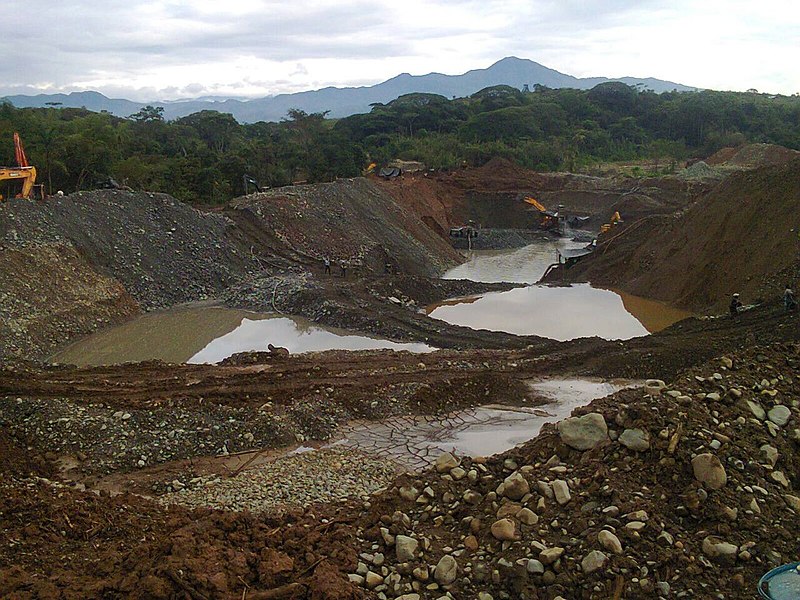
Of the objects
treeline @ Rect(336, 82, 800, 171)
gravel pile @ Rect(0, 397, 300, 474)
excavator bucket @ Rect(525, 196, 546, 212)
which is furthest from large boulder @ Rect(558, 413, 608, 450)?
treeline @ Rect(336, 82, 800, 171)

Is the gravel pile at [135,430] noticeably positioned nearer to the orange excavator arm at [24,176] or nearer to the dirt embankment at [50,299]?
the dirt embankment at [50,299]

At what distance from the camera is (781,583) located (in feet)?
14.5

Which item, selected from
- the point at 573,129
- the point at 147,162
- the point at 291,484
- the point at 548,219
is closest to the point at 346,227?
the point at 147,162

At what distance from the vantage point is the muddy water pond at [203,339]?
1589 cm

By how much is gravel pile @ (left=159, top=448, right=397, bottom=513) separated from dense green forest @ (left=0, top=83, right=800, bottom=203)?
2107cm

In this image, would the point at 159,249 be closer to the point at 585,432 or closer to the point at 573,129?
the point at 585,432

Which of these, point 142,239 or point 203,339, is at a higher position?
point 142,239

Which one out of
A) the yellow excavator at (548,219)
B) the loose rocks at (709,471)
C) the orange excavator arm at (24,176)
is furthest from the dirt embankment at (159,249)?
the loose rocks at (709,471)

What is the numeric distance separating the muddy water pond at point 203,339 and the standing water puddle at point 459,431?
15.8ft

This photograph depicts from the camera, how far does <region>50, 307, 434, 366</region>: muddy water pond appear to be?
52.1 feet

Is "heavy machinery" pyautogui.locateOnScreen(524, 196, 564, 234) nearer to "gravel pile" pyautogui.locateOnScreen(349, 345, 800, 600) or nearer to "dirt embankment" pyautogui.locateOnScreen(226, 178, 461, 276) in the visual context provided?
"dirt embankment" pyautogui.locateOnScreen(226, 178, 461, 276)

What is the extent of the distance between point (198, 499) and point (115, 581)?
3.33 meters

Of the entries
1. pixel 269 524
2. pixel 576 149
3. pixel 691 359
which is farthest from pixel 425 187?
pixel 269 524

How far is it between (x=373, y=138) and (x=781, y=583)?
5199 cm
